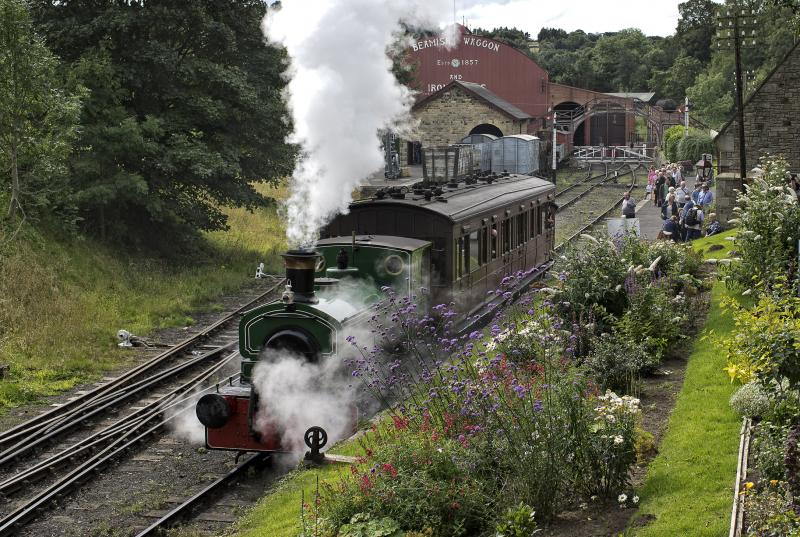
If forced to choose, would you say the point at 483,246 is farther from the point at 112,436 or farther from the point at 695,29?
the point at 695,29

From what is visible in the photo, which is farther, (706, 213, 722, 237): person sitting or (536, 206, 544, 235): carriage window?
(706, 213, 722, 237): person sitting

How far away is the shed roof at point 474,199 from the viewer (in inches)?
591

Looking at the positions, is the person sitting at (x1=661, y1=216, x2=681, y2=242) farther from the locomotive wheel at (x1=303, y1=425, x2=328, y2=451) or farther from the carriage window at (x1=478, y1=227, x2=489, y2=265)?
the locomotive wheel at (x1=303, y1=425, x2=328, y2=451)

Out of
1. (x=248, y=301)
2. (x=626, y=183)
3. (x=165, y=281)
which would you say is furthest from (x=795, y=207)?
(x=626, y=183)

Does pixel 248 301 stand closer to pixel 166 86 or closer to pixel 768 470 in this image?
pixel 166 86

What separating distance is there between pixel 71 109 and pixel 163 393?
6.38 meters

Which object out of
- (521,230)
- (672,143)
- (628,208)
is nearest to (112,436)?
(521,230)

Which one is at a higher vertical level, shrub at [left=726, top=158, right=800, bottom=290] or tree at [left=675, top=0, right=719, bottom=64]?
tree at [left=675, top=0, right=719, bottom=64]

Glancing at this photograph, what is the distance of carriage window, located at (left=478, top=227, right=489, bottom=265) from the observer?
16766 mm

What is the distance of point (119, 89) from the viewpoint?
877 inches

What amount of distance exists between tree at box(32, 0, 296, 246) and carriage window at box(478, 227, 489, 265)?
7.93 m

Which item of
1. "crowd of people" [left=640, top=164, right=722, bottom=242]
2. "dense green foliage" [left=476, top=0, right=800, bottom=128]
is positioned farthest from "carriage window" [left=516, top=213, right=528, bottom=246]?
"dense green foliage" [left=476, top=0, right=800, bottom=128]

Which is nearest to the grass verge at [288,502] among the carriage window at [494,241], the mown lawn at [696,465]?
the mown lawn at [696,465]

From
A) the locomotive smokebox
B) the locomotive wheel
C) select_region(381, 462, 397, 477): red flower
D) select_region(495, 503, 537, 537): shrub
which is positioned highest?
the locomotive smokebox
